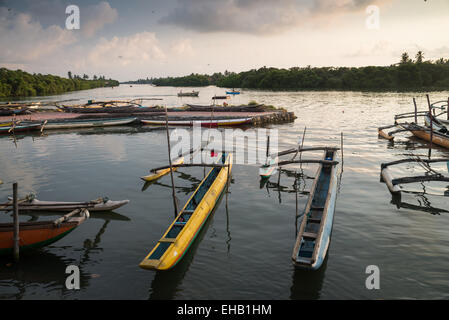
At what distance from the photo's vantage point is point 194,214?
43.5ft

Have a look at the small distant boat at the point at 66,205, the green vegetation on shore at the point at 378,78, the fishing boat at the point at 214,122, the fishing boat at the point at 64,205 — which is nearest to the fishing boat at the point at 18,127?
the fishing boat at the point at 214,122

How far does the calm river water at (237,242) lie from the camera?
33.1 feet

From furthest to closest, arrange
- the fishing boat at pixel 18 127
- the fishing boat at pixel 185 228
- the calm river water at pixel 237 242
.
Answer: the fishing boat at pixel 18 127 < the fishing boat at pixel 185 228 < the calm river water at pixel 237 242

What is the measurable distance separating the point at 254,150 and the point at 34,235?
2205 cm

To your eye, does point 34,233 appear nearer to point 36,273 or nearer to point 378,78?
point 36,273

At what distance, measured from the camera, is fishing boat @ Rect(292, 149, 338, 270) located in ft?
32.4

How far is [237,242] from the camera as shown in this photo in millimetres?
13031

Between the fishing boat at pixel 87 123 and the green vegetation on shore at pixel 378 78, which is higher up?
the green vegetation on shore at pixel 378 78

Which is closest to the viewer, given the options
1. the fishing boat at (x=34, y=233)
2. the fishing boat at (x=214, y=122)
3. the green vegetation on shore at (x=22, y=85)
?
the fishing boat at (x=34, y=233)

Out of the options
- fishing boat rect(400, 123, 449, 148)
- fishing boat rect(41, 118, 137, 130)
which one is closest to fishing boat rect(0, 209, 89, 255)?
fishing boat rect(400, 123, 449, 148)

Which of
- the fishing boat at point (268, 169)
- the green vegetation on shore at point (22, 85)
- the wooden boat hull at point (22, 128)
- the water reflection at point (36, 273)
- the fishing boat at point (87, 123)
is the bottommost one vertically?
the water reflection at point (36, 273)

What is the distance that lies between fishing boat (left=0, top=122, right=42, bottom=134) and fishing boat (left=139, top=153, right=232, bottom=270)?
1440 inches

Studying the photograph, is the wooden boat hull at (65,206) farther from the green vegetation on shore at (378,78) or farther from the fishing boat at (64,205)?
the green vegetation on shore at (378,78)

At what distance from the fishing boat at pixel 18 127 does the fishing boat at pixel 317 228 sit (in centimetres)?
4219
